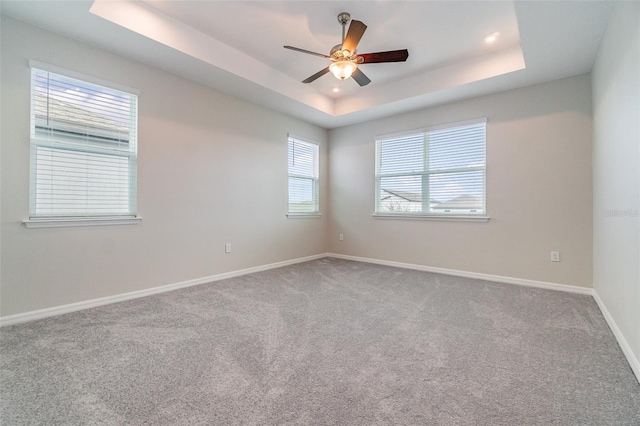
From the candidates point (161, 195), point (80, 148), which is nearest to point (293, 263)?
point (161, 195)

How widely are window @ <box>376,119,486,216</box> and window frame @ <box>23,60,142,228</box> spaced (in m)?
3.57

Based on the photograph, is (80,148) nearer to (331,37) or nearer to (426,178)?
(331,37)

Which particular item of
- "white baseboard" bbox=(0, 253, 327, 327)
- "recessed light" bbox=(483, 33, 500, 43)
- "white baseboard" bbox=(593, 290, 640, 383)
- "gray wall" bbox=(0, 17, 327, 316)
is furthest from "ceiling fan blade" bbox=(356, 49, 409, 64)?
"white baseboard" bbox=(0, 253, 327, 327)

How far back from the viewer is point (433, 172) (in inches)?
171

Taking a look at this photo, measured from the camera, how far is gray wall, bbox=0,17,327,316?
2.39 meters

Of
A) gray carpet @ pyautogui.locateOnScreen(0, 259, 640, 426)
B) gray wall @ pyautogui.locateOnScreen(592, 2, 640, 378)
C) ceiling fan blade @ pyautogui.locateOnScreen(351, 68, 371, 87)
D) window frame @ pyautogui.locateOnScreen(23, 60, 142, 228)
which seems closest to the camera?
gray carpet @ pyautogui.locateOnScreen(0, 259, 640, 426)

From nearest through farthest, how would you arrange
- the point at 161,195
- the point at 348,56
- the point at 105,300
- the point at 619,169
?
the point at 619,169 < the point at 348,56 < the point at 105,300 < the point at 161,195

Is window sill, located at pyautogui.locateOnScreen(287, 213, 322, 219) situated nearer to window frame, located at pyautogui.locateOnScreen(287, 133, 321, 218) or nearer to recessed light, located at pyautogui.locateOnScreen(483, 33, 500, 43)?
window frame, located at pyautogui.locateOnScreen(287, 133, 321, 218)

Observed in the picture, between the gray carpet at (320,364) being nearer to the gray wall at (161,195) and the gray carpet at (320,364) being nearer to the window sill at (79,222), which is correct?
the gray wall at (161,195)

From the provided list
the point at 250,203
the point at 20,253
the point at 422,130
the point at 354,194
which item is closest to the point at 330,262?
the point at 354,194

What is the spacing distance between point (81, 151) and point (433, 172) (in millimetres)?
4342

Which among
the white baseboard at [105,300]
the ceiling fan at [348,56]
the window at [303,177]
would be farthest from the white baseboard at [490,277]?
the ceiling fan at [348,56]

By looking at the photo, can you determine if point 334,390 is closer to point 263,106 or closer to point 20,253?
point 20,253

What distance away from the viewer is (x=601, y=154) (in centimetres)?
273
